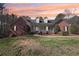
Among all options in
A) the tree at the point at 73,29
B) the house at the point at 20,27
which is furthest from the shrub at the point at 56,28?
the house at the point at 20,27

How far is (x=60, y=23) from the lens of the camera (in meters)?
2.70

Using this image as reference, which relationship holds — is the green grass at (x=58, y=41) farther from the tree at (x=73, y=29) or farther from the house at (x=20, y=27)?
the house at (x=20, y=27)

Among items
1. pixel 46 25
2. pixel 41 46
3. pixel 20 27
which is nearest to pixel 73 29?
pixel 46 25

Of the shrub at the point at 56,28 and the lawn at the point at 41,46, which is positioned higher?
the shrub at the point at 56,28

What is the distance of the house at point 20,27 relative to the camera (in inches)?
106

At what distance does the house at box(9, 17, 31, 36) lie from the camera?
8.84ft

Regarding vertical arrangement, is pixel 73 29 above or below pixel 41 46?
above

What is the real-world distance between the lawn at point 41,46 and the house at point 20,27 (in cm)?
8

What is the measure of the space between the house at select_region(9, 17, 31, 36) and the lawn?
81mm

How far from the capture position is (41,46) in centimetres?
268

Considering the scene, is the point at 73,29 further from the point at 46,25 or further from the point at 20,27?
the point at 20,27

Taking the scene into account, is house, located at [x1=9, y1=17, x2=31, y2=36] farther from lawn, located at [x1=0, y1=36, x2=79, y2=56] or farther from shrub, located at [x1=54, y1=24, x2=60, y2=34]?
shrub, located at [x1=54, y1=24, x2=60, y2=34]

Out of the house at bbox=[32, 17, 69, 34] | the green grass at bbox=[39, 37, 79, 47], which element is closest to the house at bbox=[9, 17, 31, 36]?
the house at bbox=[32, 17, 69, 34]

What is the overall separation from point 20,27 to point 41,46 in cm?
33
